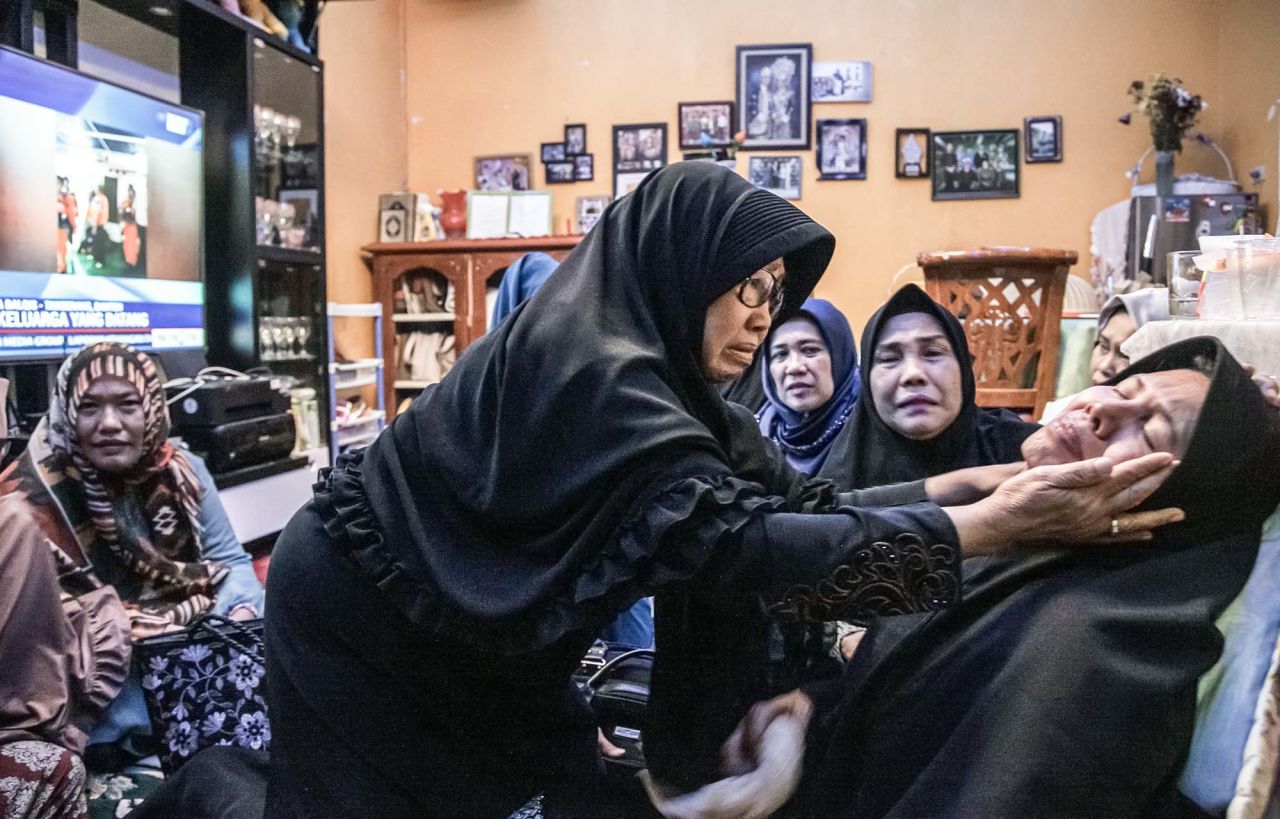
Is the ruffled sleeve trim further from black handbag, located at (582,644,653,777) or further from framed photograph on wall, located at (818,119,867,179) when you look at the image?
framed photograph on wall, located at (818,119,867,179)

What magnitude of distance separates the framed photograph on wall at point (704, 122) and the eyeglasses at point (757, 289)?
4131mm

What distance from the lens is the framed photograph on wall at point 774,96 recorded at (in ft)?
16.3

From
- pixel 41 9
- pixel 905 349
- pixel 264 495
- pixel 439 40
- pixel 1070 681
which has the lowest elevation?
pixel 264 495

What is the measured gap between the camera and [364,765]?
3.68 feet

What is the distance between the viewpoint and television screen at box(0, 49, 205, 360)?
2627mm

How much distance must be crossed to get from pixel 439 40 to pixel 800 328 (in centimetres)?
392

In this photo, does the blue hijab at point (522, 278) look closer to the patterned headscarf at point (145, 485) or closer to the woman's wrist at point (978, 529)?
the patterned headscarf at point (145, 485)

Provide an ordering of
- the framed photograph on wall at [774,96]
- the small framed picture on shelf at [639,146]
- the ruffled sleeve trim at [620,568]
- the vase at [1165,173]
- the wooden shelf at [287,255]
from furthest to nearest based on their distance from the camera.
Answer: the small framed picture on shelf at [639,146] < the framed photograph on wall at [774,96] < the vase at [1165,173] < the wooden shelf at [287,255] < the ruffled sleeve trim at [620,568]

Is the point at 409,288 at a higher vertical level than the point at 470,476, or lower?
higher

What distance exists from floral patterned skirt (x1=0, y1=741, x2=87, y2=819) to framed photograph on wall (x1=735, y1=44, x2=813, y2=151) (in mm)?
4272

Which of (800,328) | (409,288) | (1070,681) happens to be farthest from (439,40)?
(1070,681)

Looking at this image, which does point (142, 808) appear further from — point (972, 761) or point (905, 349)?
point (905, 349)

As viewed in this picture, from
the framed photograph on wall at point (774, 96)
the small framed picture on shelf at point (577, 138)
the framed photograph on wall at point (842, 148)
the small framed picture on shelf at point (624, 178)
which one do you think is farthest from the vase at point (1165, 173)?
the small framed picture on shelf at point (577, 138)

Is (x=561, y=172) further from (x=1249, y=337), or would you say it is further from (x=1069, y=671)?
(x=1069, y=671)
